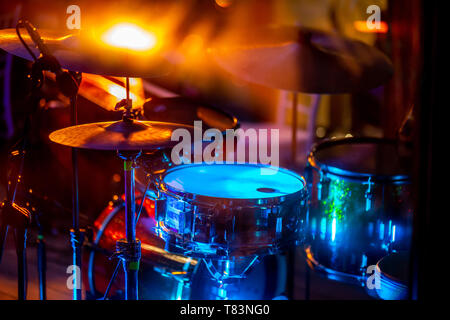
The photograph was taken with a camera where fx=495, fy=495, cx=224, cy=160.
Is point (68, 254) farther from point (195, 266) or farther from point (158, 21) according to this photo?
point (158, 21)

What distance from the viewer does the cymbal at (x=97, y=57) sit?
1377 mm

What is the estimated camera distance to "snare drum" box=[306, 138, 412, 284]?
6.25 ft

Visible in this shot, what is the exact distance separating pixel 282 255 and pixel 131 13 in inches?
112

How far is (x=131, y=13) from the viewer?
4.20 metres

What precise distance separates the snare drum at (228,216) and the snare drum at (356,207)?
0.33 metres

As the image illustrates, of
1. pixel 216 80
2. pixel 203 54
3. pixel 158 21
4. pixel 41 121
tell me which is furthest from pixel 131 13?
pixel 41 121

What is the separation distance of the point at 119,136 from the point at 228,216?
411mm

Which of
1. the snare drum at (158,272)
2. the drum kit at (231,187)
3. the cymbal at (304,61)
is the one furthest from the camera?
the cymbal at (304,61)

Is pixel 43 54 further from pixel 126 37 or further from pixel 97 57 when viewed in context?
pixel 126 37

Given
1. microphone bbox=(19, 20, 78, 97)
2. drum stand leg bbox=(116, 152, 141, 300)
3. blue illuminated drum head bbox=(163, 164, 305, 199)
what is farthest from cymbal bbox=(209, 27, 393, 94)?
microphone bbox=(19, 20, 78, 97)

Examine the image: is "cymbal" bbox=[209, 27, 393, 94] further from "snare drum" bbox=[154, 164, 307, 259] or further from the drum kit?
"snare drum" bbox=[154, 164, 307, 259]

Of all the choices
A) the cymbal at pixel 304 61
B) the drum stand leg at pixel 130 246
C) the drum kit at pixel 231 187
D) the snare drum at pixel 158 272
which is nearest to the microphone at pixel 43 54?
the drum kit at pixel 231 187

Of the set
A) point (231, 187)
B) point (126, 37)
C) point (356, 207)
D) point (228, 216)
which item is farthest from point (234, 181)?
point (126, 37)

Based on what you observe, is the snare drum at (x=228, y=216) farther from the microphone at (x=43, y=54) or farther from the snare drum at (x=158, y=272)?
the microphone at (x=43, y=54)
